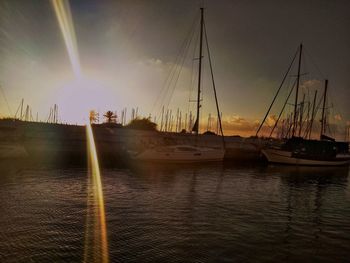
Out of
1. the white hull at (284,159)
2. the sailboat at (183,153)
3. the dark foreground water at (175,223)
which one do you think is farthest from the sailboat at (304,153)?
the dark foreground water at (175,223)

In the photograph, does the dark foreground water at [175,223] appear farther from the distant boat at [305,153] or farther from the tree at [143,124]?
the tree at [143,124]

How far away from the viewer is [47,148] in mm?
54562

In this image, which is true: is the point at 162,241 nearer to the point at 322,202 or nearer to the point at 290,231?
the point at 290,231

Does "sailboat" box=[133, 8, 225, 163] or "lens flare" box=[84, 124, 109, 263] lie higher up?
"sailboat" box=[133, 8, 225, 163]

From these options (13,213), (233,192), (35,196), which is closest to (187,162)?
(233,192)

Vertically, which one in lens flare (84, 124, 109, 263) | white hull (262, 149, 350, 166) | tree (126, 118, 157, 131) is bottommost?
lens flare (84, 124, 109, 263)

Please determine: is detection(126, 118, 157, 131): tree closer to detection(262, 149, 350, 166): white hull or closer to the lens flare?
detection(262, 149, 350, 166): white hull

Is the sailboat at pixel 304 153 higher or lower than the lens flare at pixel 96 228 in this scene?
higher

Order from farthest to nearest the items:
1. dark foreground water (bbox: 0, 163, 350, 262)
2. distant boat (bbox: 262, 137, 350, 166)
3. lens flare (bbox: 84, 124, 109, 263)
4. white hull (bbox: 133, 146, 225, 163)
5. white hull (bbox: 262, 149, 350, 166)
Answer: distant boat (bbox: 262, 137, 350, 166), white hull (bbox: 262, 149, 350, 166), white hull (bbox: 133, 146, 225, 163), dark foreground water (bbox: 0, 163, 350, 262), lens flare (bbox: 84, 124, 109, 263)

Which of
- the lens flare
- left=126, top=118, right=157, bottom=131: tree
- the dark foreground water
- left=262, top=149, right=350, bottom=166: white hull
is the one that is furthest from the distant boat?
left=126, top=118, right=157, bottom=131: tree

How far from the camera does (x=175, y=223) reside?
14078mm

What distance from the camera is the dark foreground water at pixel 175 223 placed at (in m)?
10.5

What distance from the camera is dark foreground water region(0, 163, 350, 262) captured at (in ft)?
34.4

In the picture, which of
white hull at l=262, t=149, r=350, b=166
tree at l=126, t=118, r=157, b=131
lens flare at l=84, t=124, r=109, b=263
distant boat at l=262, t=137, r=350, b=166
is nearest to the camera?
lens flare at l=84, t=124, r=109, b=263
